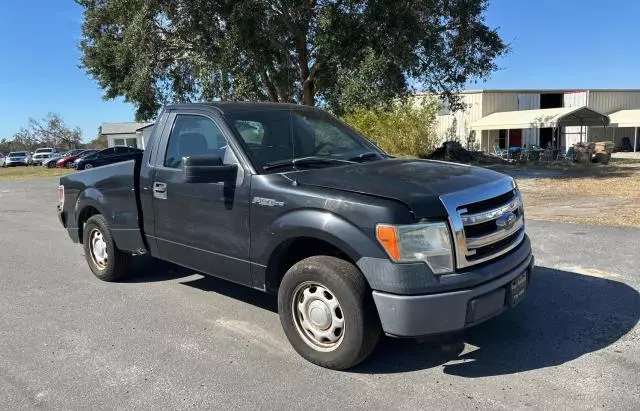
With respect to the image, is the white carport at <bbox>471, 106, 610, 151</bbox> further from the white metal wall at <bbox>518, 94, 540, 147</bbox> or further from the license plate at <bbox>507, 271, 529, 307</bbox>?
the license plate at <bbox>507, 271, 529, 307</bbox>

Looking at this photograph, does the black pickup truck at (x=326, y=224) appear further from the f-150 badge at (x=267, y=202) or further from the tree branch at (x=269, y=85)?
the tree branch at (x=269, y=85)

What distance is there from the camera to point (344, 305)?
Result: 11.3 feet

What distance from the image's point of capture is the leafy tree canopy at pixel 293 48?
50.7 ft

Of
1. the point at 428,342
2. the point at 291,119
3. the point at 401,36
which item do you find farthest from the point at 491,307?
the point at 401,36

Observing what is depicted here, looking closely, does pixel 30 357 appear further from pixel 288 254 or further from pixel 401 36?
pixel 401 36

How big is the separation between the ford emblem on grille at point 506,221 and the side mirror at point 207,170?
6.57 feet

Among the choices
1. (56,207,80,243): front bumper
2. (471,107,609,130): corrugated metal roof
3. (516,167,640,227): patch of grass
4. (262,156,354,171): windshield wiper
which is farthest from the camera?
(471,107,609,130): corrugated metal roof

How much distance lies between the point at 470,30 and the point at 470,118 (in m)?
20.1

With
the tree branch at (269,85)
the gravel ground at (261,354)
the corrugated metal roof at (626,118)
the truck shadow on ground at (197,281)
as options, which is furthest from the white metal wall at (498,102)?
the truck shadow on ground at (197,281)

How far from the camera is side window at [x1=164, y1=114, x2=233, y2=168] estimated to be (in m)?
4.45

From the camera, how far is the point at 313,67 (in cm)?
1864

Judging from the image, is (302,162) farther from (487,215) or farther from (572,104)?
(572,104)

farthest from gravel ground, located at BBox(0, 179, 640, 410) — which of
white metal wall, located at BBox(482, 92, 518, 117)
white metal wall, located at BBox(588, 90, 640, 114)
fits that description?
white metal wall, located at BBox(588, 90, 640, 114)

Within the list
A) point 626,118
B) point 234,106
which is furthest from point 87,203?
point 626,118
